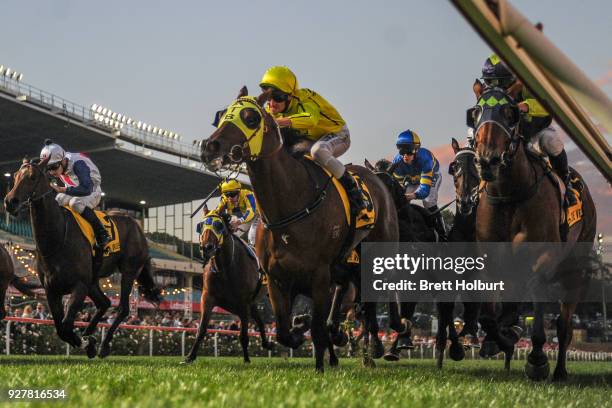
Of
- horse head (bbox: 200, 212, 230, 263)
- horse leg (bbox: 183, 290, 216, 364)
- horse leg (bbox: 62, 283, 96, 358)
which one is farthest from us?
horse head (bbox: 200, 212, 230, 263)

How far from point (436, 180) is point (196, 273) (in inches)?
1752

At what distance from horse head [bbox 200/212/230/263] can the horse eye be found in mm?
5238

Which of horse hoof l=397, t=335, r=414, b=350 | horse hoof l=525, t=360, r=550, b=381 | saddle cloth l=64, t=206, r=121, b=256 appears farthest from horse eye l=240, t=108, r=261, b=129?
saddle cloth l=64, t=206, r=121, b=256

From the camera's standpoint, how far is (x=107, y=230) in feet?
36.3

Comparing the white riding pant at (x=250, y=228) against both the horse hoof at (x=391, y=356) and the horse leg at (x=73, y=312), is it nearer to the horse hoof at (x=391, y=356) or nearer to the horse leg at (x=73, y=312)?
the horse leg at (x=73, y=312)


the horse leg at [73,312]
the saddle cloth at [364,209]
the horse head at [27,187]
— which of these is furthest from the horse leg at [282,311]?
the horse head at [27,187]

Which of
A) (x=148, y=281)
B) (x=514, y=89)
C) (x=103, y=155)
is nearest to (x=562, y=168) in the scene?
(x=514, y=89)

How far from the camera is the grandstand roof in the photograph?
37375 mm

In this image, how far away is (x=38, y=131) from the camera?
129 ft

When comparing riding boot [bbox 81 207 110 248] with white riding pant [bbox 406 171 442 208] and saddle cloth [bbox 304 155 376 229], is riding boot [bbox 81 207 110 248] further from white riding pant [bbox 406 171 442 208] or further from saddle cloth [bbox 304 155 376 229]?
saddle cloth [bbox 304 155 376 229]

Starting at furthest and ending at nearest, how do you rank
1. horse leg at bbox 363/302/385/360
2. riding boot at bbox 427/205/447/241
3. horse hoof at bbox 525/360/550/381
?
riding boot at bbox 427/205/447/241 < horse leg at bbox 363/302/385/360 < horse hoof at bbox 525/360/550/381

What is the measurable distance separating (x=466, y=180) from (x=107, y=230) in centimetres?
547

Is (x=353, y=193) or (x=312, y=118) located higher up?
(x=312, y=118)

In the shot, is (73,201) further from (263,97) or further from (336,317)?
(263,97)
